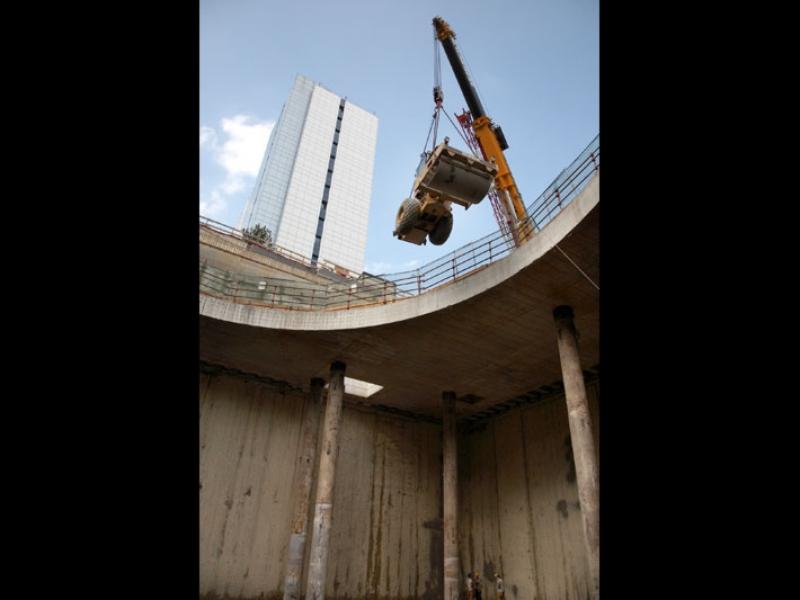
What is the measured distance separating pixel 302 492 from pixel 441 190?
12.6m

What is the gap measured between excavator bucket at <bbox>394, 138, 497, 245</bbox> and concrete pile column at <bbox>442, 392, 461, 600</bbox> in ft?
27.0

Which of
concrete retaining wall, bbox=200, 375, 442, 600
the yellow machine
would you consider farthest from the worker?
the yellow machine

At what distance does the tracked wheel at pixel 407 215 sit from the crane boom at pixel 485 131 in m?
7.42

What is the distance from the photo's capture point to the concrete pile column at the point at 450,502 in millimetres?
19125

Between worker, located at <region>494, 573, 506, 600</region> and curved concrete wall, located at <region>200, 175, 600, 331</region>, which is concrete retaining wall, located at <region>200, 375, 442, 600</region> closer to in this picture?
worker, located at <region>494, 573, 506, 600</region>

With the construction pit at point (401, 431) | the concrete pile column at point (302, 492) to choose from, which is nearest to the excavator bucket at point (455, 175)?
the construction pit at point (401, 431)

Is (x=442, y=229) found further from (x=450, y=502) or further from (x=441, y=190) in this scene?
(x=450, y=502)

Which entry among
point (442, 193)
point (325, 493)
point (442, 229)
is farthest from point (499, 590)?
point (442, 193)

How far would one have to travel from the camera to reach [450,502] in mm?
20359

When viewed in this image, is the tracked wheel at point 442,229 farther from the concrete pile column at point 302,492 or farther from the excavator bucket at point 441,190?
the concrete pile column at point 302,492

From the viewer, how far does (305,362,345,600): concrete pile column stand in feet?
54.9
